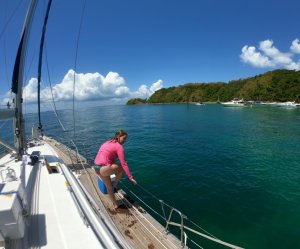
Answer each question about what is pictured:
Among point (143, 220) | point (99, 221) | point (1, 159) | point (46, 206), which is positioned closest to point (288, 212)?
point (143, 220)

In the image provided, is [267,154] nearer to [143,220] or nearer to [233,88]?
[143,220]

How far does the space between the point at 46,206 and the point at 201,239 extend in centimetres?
562

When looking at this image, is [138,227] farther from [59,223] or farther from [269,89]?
[269,89]

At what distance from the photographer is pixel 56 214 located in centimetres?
449

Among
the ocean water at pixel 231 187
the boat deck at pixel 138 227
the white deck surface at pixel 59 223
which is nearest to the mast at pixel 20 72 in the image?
the ocean water at pixel 231 187

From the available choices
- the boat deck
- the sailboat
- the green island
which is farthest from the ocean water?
the green island

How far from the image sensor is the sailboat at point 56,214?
348 cm

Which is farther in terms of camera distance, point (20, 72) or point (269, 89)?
point (269, 89)

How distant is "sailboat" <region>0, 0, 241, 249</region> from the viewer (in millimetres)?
3484

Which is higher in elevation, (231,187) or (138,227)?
(138,227)

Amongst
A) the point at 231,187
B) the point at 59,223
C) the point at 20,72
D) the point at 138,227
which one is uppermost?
the point at 20,72

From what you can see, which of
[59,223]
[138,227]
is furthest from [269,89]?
[59,223]

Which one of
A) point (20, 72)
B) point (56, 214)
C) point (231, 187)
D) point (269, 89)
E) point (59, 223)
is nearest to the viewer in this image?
point (59, 223)

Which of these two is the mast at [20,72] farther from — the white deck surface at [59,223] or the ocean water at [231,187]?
the white deck surface at [59,223]
